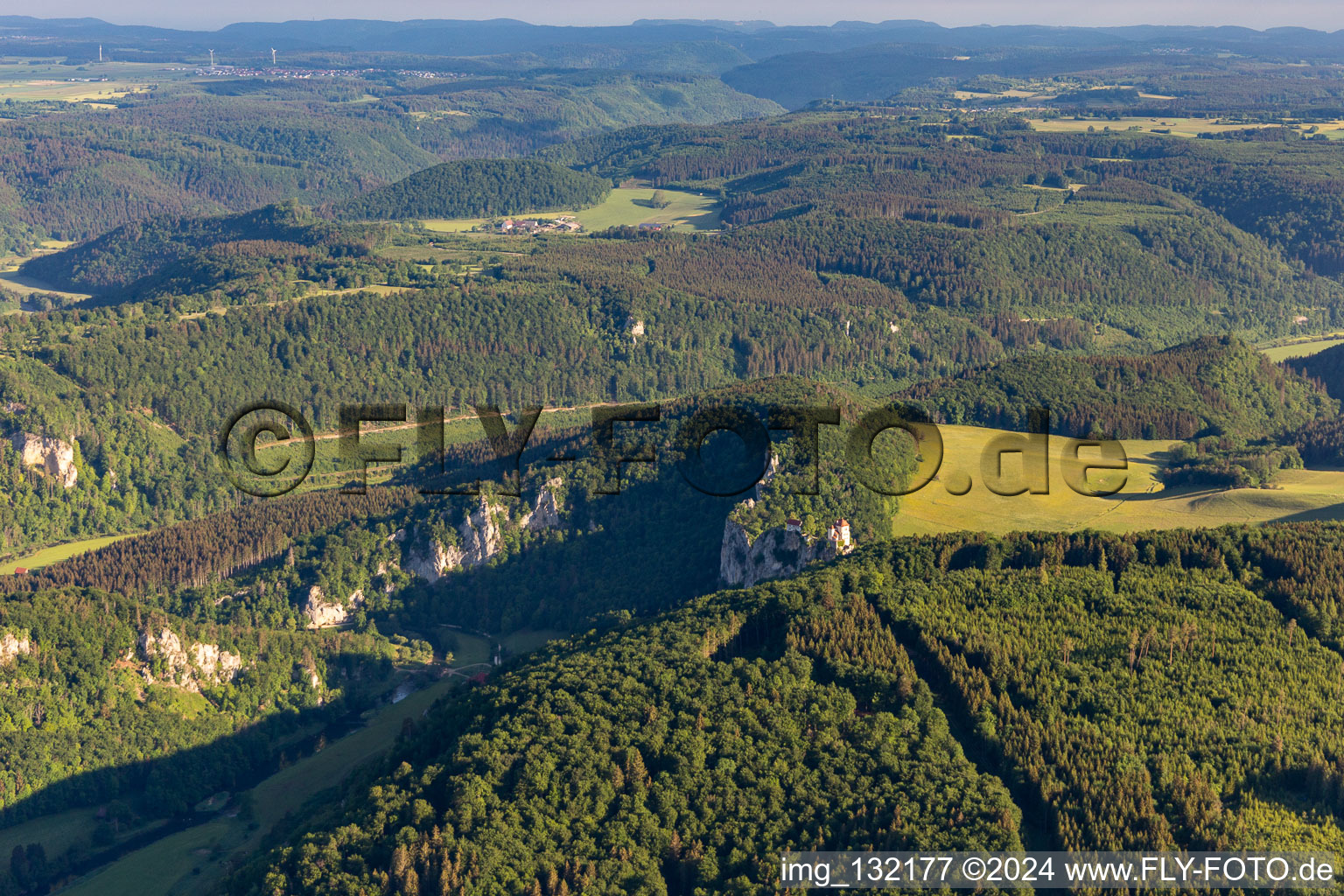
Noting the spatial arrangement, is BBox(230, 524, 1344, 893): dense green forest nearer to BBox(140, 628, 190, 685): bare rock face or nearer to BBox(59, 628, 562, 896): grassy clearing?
BBox(59, 628, 562, 896): grassy clearing

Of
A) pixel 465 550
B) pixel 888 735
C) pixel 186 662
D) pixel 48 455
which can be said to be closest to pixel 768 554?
pixel 465 550

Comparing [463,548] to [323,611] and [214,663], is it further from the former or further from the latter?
[214,663]

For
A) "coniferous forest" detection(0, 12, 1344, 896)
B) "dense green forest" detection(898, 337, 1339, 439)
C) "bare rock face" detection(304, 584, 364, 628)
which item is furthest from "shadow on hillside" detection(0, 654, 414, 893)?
"dense green forest" detection(898, 337, 1339, 439)

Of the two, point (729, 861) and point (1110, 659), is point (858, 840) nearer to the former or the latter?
point (729, 861)

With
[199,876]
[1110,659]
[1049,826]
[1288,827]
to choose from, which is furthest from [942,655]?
[199,876]

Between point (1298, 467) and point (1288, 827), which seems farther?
point (1298, 467)
